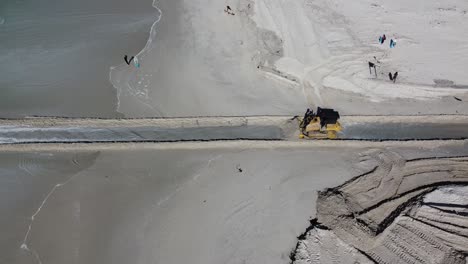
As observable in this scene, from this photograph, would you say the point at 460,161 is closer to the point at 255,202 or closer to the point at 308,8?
the point at 255,202

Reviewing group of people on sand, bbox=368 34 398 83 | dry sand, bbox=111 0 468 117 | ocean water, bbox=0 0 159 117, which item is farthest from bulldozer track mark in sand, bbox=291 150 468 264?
ocean water, bbox=0 0 159 117

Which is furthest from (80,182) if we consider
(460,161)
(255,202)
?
(460,161)

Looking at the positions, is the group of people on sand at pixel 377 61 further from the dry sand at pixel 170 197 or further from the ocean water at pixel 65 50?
the ocean water at pixel 65 50

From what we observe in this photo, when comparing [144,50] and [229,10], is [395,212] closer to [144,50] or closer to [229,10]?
[144,50]

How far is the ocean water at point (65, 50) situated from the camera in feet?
57.9

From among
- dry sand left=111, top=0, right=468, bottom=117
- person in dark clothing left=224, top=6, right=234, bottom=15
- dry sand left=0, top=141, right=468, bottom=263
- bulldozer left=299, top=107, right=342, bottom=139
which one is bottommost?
dry sand left=0, top=141, right=468, bottom=263

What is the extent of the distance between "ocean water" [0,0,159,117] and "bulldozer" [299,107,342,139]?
8.60m

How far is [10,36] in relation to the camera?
21.1m

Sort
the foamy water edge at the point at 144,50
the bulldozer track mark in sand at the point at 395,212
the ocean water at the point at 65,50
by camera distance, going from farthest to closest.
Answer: the foamy water edge at the point at 144,50, the ocean water at the point at 65,50, the bulldozer track mark in sand at the point at 395,212

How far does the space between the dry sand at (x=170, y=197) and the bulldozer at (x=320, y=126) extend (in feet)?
1.22

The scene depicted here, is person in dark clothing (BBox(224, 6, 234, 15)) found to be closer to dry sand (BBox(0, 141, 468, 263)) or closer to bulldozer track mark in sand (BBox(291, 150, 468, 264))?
dry sand (BBox(0, 141, 468, 263))

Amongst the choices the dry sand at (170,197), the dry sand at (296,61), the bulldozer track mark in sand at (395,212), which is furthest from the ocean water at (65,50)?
the bulldozer track mark in sand at (395,212)

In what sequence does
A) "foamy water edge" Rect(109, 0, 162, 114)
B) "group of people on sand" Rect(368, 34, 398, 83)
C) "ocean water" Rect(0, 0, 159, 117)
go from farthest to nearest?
"group of people on sand" Rect(368, 34, 398, 83)
"foamy water edge" Rect(109, 0, 162, 114)
"ocean water" Rect(0, 0, 159, 117)

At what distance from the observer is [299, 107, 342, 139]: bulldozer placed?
15.4 meters
